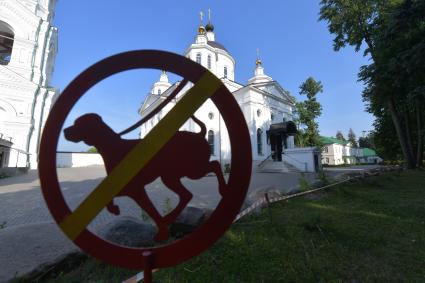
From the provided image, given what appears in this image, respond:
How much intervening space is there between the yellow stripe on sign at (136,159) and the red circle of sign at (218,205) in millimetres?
71

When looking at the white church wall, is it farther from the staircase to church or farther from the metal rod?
the metal rod

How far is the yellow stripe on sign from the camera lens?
4.87ft

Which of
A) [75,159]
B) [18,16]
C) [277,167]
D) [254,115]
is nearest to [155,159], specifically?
[277,167]

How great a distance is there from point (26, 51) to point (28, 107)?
5.54 metres

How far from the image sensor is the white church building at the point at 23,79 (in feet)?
61.7

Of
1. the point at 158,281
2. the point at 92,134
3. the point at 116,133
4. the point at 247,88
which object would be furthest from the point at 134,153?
the point at 247,88

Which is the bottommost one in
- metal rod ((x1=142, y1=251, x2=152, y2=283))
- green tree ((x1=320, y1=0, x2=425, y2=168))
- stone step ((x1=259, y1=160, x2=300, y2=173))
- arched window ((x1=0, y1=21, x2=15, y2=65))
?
metal rod ((x1=142, y1=251, x2=152, y2=283))

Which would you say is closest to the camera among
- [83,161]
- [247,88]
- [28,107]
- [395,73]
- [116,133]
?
[116,133]

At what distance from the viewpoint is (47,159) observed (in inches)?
61.5

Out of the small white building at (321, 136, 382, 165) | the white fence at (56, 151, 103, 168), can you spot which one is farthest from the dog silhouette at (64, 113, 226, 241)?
the small white building at (321, 136, 382, 165)

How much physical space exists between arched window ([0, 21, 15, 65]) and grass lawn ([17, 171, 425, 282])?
2671 centimetres

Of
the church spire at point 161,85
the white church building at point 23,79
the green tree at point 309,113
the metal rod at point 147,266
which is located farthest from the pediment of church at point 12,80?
the green tree at point 309,113

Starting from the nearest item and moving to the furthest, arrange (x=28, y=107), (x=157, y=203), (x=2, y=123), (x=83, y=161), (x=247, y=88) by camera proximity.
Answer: (x=157, y=203), (x=2, y=123), (x=28, y=107), (x=247, y=88), (x=83, y=161)

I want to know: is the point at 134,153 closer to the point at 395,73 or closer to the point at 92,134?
the point at 92,134
